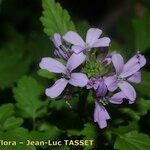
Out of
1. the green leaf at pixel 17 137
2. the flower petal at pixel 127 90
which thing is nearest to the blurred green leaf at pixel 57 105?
the green leaf at pixel 17 137

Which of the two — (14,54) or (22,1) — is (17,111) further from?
(22,1)

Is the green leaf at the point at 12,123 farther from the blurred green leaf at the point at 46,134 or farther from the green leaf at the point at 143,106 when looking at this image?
the green leaf at the point at 143,106

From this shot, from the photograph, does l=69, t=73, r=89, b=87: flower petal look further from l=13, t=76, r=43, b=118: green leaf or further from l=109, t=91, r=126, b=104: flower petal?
l=13, t=76, r=43, b=118: green leaf

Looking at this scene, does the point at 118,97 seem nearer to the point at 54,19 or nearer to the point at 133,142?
the point at 133,142

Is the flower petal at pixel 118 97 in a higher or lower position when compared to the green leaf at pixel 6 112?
higher

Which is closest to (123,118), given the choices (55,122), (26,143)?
(55,122)

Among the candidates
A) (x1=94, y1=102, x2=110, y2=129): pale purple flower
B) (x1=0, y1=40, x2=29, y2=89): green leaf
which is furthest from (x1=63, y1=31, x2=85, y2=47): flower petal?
(x1=0, y1=40, x2=29, y2=89): green leaf
